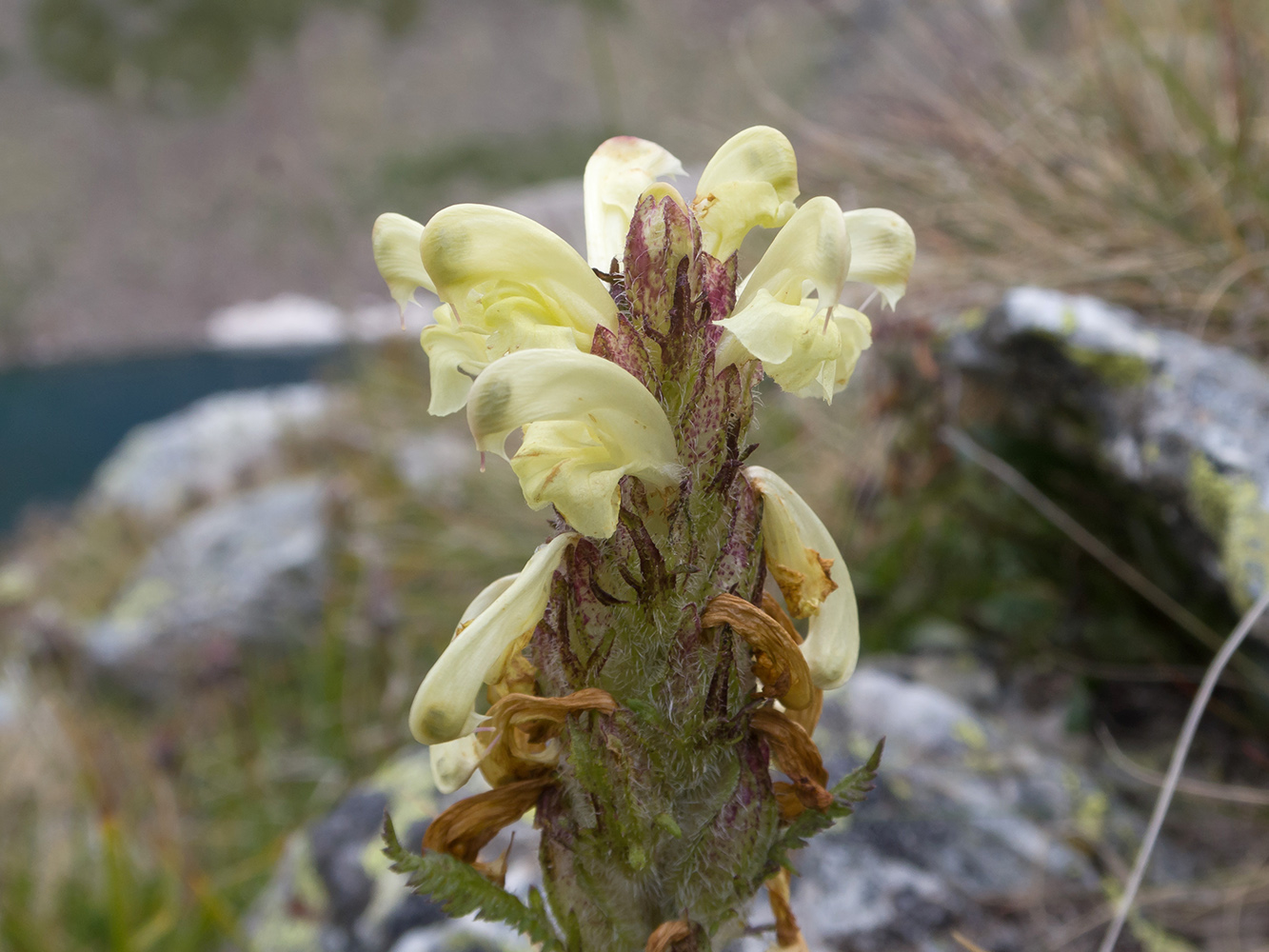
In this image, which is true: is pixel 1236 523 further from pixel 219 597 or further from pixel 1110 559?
pixel 219 597

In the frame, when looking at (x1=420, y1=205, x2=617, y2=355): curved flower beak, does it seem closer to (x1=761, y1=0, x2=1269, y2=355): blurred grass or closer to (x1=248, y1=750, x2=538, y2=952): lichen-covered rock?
(x1=248, y1=750, x2=538, y2=952): lichen-covered rock

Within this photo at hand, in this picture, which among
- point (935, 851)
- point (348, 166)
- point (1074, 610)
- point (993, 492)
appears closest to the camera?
point (935, 851)

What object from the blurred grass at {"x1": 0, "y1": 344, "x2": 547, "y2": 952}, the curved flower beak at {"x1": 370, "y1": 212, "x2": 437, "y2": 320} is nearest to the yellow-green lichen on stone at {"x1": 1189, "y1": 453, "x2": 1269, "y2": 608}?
the curved flower beak at {"x1": 370, "y1": 212, "x2": 437, "y2": 320}

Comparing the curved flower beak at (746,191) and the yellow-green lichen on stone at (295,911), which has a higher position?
the curved flower beak at (746,191)

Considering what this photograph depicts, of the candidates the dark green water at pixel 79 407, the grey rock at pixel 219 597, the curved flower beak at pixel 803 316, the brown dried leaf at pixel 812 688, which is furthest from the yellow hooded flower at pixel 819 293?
the dark green water at pixel 79 407

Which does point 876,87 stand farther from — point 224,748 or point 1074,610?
point 224,748

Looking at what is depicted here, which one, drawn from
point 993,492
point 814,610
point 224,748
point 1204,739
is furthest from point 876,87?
point 224,748

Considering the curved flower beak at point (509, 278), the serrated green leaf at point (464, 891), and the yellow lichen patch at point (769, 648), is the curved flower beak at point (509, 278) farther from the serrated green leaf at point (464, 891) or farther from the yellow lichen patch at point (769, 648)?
the serrated green leaf at point (464, 891)
